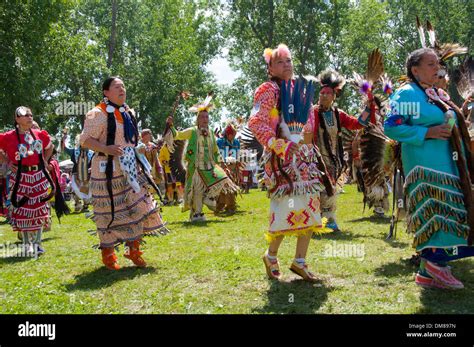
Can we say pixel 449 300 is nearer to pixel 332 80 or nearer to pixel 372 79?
pixel 372 79

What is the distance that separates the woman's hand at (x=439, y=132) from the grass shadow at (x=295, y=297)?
1511mm

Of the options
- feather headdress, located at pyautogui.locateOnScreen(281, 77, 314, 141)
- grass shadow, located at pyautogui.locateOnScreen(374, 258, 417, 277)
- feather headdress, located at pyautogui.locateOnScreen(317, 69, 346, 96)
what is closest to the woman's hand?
feather headdress, located at pyautogui.locateOnScreen(281, 77, 314, 141)

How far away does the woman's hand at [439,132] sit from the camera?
12.7 ft

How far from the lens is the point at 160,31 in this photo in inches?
1502

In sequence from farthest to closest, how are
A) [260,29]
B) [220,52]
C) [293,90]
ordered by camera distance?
[220,52] → [260,29] → [293,90]

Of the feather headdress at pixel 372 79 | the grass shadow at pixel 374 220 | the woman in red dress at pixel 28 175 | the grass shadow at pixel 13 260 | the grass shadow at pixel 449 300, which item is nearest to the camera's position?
the grass shadow at pixel 449 300

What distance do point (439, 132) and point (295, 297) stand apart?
173 centimetres

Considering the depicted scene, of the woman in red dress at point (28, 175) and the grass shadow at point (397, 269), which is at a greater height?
the woman in red dress at point (28, 175)

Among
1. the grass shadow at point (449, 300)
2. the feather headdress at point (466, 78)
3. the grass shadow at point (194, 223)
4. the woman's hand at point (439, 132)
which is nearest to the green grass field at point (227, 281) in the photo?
the grass shadow at point (449, 300)

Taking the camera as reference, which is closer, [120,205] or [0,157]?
[120,205]

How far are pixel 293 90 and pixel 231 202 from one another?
6499mm

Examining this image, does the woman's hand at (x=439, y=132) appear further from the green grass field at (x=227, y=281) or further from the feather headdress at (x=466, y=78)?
the feather headdress at (x=466, y=78)
